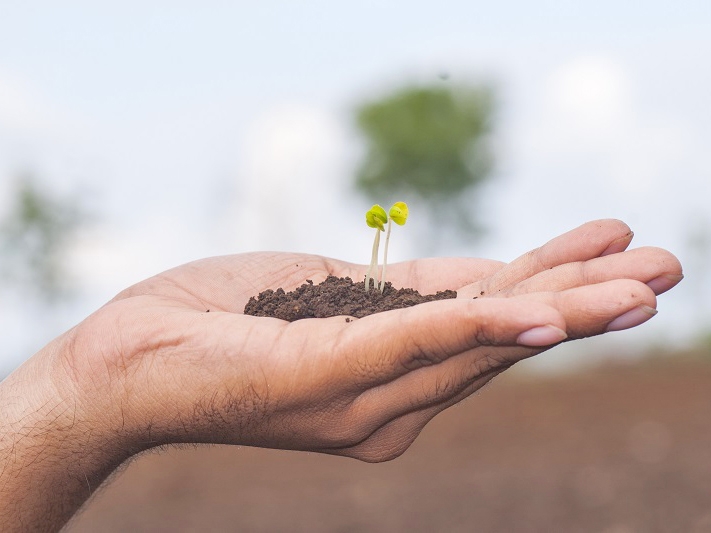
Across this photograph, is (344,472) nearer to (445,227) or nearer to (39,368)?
(39,368)

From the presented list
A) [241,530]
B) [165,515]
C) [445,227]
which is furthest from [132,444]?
[445,227]

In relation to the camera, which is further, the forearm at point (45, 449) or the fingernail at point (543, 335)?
the forearm at point (45, 449)

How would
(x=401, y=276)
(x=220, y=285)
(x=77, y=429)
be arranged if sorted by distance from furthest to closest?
(x=401, y=276)
(x=220, y=285)
(x=77, y=429)

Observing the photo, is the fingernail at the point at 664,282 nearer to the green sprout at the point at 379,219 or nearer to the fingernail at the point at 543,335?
the fingernail at the point at 543,335

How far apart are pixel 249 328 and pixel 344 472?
522cm

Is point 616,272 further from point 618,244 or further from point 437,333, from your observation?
point 437,333

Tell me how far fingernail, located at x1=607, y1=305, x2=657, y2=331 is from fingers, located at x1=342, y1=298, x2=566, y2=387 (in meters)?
0.20

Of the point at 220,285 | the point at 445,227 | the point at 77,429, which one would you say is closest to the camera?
the point at 77,429

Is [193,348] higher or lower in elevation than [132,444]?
higher

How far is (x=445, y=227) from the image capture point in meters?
18.6

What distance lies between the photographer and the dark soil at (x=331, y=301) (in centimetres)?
273

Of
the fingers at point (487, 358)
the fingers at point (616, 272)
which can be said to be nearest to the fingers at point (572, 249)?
the fingers at point (616, 272)

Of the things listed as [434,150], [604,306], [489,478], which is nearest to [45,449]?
[604,306]

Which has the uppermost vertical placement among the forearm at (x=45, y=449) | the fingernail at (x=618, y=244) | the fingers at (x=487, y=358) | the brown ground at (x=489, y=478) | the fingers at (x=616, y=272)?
the fingernail at (x=618, y=244)
